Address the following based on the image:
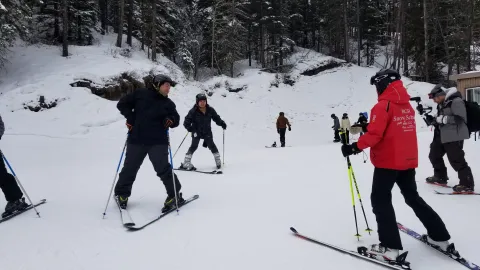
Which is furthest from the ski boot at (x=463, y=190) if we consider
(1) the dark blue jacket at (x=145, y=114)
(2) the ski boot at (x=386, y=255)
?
(1) the dark blue jacket at (x=145, y=114)

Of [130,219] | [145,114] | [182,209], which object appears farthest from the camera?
[182,209]

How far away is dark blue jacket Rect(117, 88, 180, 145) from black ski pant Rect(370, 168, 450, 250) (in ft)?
9.98

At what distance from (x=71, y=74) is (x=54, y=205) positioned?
14044mm

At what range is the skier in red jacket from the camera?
3205 mm

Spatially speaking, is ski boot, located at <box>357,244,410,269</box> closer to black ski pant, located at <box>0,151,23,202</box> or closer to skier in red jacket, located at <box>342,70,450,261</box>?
skier in red jacket, located at <box>342,70,450,261</box>

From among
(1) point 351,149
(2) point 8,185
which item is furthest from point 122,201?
(1) point 351,149

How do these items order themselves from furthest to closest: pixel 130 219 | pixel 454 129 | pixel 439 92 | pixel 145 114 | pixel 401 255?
pixel 439 92 → pixel 454 129 → pixel 145 114 → pixel 130 219 → pixel 401 255

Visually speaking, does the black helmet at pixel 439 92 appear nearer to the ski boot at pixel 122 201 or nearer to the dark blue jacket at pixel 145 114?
the dark blue jacket at pixel 145 114

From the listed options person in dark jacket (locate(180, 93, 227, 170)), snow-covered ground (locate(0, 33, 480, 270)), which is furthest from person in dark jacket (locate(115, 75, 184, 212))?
person in dark jacket (locate(180, 93, 227, 170))

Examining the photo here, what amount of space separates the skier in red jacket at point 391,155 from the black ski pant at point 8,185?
4670 mm

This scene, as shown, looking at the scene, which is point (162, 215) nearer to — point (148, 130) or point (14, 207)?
point (148, 130)

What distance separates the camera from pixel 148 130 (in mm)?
4992

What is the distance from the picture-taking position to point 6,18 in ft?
53.9

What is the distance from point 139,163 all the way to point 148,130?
538 millimetres
